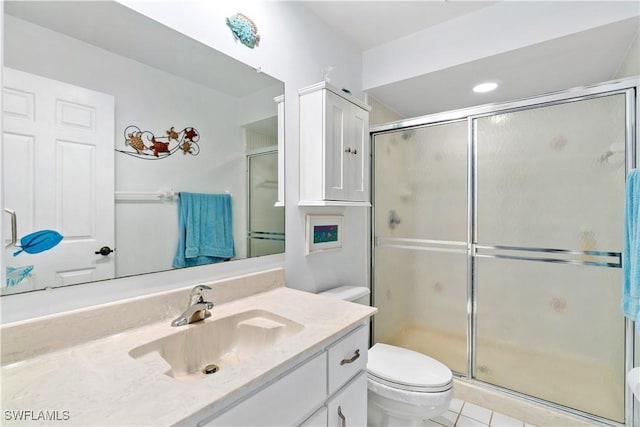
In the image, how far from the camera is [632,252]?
50.4 inches

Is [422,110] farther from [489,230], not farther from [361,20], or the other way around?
[489,230]

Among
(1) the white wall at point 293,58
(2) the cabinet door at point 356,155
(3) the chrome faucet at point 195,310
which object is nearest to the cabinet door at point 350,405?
(3) the chrome faucet at point 195,310

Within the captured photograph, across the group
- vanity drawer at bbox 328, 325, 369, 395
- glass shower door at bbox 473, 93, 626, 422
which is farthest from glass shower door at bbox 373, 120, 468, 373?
vanity drawer at bbox 328, 325, 369, 395

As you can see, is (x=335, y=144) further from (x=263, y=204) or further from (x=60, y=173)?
(x=60, y=173)

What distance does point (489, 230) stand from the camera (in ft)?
6.02

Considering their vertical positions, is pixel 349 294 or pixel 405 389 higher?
pixel 349 294

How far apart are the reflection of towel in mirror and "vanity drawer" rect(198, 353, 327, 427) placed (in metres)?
0.62

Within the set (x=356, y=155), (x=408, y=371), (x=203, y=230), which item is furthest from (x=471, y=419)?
(x=203, y=230)

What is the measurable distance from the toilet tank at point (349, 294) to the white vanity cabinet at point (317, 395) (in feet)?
1.85

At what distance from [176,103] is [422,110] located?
7.29 ft

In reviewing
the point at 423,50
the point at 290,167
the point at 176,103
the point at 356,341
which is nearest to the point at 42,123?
the point at 176,103

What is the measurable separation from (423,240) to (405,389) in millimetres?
1016

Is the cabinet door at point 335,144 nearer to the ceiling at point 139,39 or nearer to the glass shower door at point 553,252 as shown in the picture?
the ceiling at point 139,39

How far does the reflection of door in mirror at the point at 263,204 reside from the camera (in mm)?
1396
